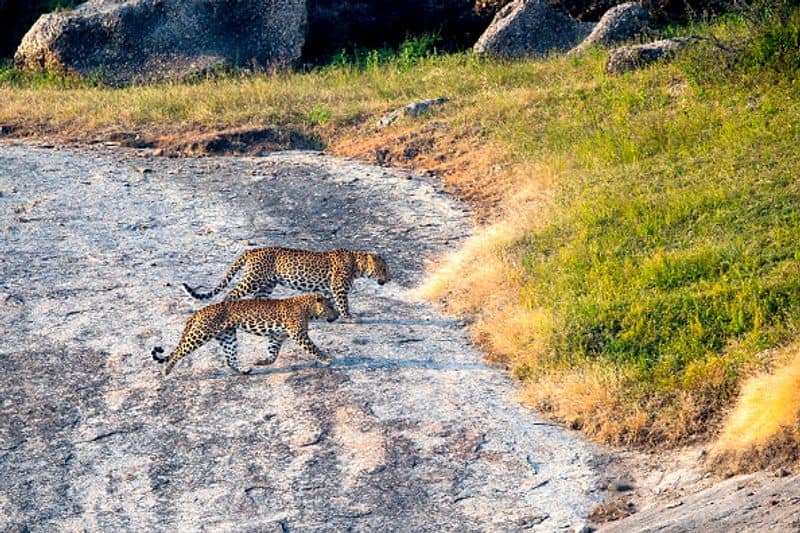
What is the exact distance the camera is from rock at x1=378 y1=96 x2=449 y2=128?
78.1 ft

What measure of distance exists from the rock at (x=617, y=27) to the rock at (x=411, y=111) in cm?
349

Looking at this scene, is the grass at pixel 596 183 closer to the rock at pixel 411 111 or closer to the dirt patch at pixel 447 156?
the dirt patch at pixel 447 156

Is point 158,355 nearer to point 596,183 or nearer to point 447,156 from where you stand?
point 596,183

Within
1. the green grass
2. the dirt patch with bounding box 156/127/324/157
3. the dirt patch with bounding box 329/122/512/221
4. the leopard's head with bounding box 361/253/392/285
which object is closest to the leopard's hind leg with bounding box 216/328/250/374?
the leopard's head with bounding box 361/253/392/285

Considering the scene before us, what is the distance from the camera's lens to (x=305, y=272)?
15.6m

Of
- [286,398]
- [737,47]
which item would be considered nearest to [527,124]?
[737,47]

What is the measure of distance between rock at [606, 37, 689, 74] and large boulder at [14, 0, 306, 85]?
7.09 meters

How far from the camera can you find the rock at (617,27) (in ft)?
86.3

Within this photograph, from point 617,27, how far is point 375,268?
12.2m

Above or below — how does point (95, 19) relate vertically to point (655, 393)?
above

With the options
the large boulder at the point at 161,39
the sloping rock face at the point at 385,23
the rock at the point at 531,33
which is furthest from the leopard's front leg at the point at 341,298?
the sloping rock face at the point at 385,23

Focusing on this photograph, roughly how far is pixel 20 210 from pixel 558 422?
Answer: 10.00 meters

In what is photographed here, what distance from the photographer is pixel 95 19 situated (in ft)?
92.3

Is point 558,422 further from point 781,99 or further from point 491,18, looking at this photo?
point 491,18
